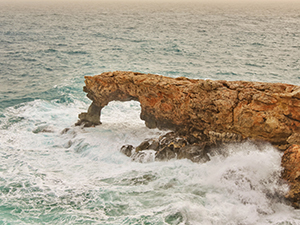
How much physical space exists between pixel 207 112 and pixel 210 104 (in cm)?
49

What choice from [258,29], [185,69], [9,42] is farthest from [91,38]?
[258,29]

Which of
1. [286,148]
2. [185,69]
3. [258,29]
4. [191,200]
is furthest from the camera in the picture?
[258,29]

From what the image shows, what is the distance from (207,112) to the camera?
1467cm

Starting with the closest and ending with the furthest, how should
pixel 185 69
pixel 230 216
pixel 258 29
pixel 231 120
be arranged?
pixel 230 216, pixel 231 120, pixel 185 69, pixel 258 29

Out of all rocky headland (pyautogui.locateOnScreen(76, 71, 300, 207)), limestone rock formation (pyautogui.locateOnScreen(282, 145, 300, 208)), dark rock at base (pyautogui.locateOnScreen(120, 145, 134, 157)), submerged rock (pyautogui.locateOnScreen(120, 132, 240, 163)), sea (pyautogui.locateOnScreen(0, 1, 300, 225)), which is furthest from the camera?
dark rock at base (pyautogui.locateOnScreen(120, 145, 134, 157))

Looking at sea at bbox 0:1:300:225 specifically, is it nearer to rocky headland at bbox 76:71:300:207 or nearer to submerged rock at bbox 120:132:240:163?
submerged rock at bbox 120:132:240:163

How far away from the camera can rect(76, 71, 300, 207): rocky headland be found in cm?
1249

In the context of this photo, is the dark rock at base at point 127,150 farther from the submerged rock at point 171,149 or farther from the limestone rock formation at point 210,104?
the limestone rock formation at point 210,104

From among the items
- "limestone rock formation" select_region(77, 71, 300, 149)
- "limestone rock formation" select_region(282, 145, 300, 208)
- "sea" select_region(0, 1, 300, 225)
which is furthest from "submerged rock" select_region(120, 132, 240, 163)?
"limestone rock formation" select_region(282, 145, 300, 208)

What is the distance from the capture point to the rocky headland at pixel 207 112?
12.5 meters

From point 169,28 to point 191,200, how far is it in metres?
53.2

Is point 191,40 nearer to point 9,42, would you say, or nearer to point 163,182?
point 9,42

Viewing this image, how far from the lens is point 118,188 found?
12.7 meters

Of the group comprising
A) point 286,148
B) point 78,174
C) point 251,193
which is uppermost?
point 286,148
